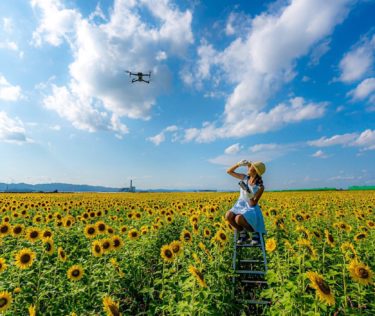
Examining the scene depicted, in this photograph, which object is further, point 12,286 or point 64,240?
point 64,240

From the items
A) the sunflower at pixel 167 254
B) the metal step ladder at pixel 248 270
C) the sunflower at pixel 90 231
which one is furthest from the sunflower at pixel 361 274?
the sunflower at pixel 90 231

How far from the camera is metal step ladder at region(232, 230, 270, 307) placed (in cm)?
546

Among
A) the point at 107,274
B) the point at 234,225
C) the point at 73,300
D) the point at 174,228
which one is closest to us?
the point at 73,300

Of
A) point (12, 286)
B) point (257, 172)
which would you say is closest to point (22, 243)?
point (12, 286)

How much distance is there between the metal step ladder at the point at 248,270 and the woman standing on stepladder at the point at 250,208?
0.17 m

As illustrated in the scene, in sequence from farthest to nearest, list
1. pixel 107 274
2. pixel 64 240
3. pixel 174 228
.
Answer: pixel 174 228, pixel 64 240, pixel 107 274

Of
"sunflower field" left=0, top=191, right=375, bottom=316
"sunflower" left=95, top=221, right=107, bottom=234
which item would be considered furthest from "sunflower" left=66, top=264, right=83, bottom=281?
"sunflower" left=95, top=221, right=107, bottom=234

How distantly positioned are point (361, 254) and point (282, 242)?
1.66 m

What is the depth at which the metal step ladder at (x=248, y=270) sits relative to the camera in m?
5.46

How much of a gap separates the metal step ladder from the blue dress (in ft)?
0.74

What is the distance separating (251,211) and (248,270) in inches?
48.5

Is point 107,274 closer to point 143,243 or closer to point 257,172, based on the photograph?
point 143,243

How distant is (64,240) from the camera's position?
793 cm

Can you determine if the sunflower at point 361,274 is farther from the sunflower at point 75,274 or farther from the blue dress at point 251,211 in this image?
the sunflower at point 75,274
